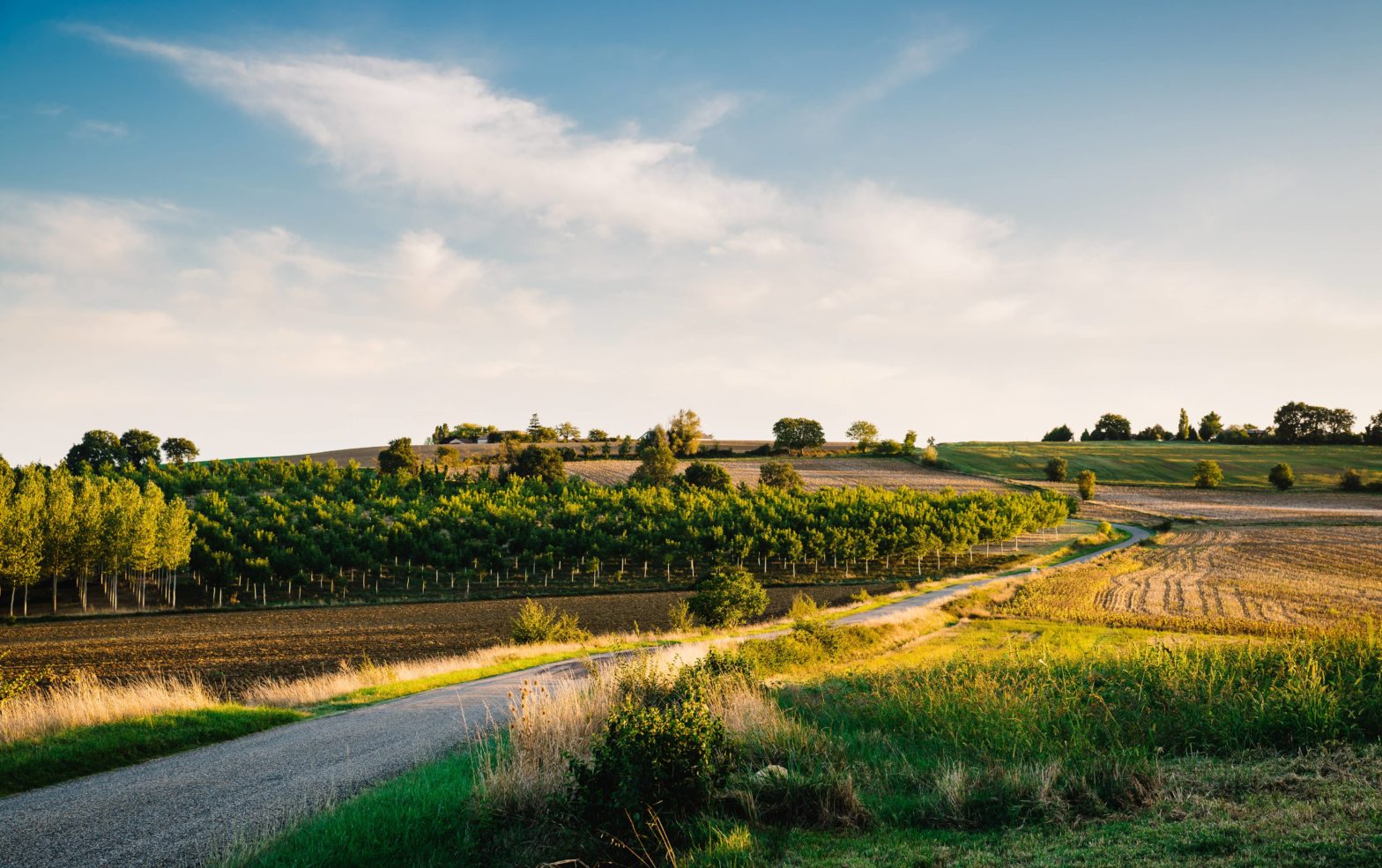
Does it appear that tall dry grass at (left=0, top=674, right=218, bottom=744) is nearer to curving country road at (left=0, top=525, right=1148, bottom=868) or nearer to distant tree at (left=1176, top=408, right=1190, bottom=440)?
curving country road at (left=0, top=525, right=1148, bottom=868)

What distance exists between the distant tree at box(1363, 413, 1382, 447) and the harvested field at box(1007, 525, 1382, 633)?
3722 inches

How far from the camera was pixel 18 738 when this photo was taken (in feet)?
44.7

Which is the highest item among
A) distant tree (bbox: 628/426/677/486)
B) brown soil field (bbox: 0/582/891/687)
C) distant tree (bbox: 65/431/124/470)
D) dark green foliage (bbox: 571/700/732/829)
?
distant tree (bbox: 65/431/124/470)

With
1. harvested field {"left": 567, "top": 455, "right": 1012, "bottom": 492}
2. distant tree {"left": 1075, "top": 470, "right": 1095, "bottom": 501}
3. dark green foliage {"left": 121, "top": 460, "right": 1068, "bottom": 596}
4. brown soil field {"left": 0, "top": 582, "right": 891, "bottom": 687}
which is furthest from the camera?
harvested field {"left": 567, "top": 455, "right": 1012, "bottom": 492}

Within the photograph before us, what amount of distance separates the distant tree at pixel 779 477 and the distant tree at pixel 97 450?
102 m

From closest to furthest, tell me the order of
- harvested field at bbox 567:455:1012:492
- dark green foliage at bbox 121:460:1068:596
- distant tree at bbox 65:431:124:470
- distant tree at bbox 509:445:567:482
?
dark green foliage at bbox 121:460:1068:596 < distant tree at bbox 509:445:567:482 < harvested field at bbox 567:455:1012:492 < distant tree at bbox 65:431:124:470

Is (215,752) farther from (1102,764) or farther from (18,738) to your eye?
(1102,764)

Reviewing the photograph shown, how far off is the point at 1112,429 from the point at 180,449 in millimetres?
197721

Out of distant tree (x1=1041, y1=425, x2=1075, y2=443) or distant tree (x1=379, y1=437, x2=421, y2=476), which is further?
distant tree (x1=1041, y1=425, x2=1075, y2=443)

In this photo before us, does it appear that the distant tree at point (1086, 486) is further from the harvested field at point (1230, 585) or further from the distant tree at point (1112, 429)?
the distant tree at point (1112, 429)

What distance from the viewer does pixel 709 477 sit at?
9800cm

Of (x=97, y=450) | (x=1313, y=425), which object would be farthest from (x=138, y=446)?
(x=1313, y=425)

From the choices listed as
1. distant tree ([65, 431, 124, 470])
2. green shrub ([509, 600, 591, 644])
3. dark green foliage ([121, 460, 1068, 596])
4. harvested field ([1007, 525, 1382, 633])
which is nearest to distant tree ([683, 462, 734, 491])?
dark green foliage ([121, 460, 1068, 596])

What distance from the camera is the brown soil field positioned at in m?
32.3
